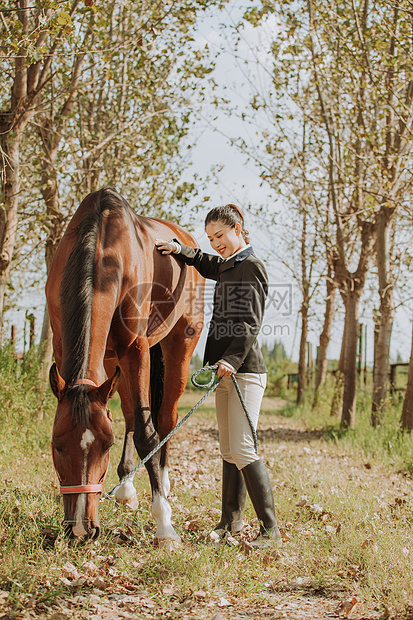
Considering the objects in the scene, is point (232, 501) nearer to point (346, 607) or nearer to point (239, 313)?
point (346, 607)

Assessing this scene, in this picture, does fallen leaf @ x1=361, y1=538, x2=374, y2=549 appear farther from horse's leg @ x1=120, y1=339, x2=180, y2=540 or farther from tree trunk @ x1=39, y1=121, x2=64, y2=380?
tree trunk @ x1=39, y1=121, x2=64, y2=380

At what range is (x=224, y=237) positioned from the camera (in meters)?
3.41

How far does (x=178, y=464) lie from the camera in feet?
18.4

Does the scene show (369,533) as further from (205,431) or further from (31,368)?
(205,431)

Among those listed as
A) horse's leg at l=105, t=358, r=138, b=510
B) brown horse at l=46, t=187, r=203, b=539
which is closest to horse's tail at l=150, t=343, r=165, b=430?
brown horse at l=46, t=187, r=203, b=539

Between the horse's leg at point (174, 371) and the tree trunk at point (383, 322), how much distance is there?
142 inches

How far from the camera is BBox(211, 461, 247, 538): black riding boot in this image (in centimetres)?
339

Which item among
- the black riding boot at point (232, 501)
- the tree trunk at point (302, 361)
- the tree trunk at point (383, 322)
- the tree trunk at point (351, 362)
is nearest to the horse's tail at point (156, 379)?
the black riding boot at point (232, 501)

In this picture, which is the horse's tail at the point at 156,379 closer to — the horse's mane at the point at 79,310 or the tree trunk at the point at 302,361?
the horse's mane at the point at 79,310

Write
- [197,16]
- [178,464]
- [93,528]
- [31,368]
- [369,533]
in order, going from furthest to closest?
[197,16]
[31,368]
[178,464]
[369,533]
[93,528]

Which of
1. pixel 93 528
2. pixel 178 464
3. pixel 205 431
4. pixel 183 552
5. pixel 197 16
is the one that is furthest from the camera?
pixel 205 431

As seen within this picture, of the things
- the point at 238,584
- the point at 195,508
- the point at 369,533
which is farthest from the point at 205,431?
the point at 238,584

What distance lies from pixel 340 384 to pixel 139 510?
244 inches

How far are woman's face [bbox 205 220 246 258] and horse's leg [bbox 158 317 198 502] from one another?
4.42 feet
